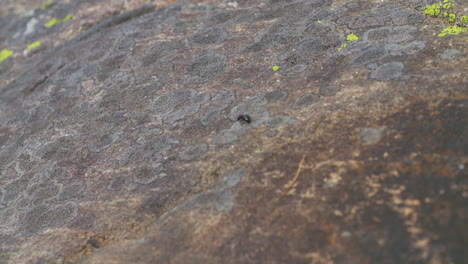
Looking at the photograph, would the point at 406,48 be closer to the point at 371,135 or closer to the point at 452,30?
the point at 452,30

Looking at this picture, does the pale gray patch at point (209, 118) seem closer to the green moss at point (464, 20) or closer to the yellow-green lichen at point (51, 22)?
the green moss at point (464, 20)

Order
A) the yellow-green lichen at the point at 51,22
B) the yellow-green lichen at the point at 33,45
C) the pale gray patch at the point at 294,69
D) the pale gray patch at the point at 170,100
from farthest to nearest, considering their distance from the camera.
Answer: the yellow-green lichen at the point at 51,22 → the yellow-green lichen at the point at 33,45 → the pale gray patch at the point at 170,100 → the pale gray patch at the point at 294,69

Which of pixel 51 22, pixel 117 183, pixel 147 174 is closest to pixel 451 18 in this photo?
pixel 147 174

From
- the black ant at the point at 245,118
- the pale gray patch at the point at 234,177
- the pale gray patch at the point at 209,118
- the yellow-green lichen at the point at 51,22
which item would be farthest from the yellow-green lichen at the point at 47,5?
the pale gray patch at the point at 234,177

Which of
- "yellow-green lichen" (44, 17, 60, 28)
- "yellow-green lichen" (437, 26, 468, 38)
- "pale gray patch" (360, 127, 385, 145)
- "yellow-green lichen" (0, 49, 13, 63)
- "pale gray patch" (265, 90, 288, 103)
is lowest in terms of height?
"yellow-green lichen" (0, 49, 13, 63)

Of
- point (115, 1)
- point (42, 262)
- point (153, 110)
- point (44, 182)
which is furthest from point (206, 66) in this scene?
point (115, 1)

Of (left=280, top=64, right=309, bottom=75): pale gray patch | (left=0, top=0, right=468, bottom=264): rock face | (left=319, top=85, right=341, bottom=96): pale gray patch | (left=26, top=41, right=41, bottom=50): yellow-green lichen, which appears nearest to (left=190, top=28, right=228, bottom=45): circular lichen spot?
(left=0, top=0, right=468, bottom=264): rock face

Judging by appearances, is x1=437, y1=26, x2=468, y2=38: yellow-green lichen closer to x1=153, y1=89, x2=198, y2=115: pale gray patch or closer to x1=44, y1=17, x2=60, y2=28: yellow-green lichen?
x1=153, y1=89, x2=198, y2=115: pale gray patch
